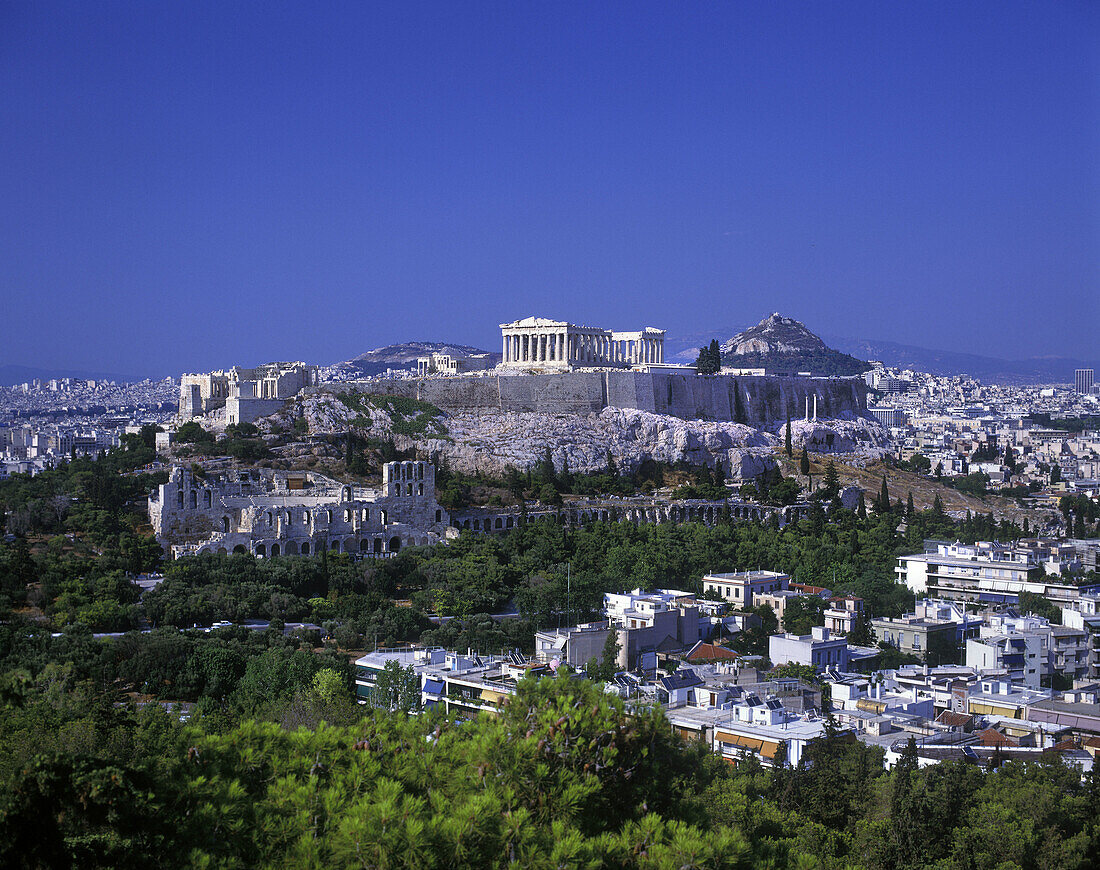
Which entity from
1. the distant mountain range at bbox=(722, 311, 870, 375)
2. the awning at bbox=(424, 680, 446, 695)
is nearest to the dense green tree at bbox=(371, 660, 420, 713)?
the awning at bbox=(424, 680, 446, 695)

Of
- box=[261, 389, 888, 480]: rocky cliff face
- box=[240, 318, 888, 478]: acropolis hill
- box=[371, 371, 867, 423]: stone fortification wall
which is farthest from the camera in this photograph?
box=[371, 371, 867, 423]: stone fortification wall

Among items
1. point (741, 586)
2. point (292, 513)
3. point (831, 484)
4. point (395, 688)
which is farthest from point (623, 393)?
point (395, 688)

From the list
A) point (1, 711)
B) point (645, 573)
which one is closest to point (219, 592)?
point (645, 573)

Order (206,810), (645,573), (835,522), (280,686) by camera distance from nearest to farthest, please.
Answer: (206,810) → (280,686) → (645,573) → (835,522)

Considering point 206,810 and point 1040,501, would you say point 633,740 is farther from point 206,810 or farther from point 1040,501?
point 1040,501

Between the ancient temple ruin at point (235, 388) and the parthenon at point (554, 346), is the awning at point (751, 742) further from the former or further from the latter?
the parthenon at point (554, 346)

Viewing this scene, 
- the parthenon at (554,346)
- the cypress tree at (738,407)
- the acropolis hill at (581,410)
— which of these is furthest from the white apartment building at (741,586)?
the cypress tree at (738,407)

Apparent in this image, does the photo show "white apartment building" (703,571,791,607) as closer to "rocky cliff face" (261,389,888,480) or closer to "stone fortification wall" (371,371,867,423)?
"rocky cliff face" (261,389,888,480)

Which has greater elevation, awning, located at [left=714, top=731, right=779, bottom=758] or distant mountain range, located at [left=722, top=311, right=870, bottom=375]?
distant mountain range, located at [left=722, top=311, right=870, bottom=375]
